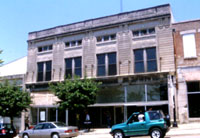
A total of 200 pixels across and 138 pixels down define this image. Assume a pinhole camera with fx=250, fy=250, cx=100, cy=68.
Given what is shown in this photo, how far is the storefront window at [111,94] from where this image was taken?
25.1 m

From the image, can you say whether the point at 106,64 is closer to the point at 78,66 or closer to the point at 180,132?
the point at 78,66

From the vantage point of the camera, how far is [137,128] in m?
14.7

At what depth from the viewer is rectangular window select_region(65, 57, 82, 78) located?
28.1 m

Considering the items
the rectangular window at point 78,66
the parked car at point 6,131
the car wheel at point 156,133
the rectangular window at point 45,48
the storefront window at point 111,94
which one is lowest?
the parked car at point 6,131

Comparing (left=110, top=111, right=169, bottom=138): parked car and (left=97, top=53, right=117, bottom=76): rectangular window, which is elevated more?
(left=97, top=53, right=117, bottom=76): rectangular window

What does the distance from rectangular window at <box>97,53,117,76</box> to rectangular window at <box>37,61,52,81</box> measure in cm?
668

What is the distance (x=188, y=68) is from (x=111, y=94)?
790cm

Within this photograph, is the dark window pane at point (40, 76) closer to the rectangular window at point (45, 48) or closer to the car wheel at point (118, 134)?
the rectangular window at point (45, 48)

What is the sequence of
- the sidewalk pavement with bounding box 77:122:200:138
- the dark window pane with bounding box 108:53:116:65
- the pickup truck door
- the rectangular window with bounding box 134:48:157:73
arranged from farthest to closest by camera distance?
the dark window pane with bounding box 108:53:116:65 → the rectangular window with bounding box 134:48:157:73 → the sidewalk pavement with bounding box 77:122:200:138 → the pickup truck door

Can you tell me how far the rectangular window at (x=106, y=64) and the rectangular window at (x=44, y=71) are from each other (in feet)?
21.9

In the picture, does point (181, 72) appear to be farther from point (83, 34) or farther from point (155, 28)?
point (83, 34)

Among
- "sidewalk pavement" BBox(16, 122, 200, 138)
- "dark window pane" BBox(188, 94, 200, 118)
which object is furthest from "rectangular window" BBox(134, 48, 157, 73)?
"sidewalk pavement" BBox(16, 122, 200, 138)

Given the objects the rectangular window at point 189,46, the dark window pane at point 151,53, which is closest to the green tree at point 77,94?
the dark window pane at point 151,53

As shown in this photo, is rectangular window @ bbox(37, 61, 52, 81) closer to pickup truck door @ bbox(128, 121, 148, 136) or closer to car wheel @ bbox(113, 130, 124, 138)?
car wheel @ bbox(113, 130, 124, 138)
